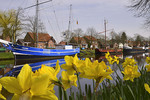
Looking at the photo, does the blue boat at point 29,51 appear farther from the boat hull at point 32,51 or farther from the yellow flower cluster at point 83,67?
the yellow flower cluster at point 83,67

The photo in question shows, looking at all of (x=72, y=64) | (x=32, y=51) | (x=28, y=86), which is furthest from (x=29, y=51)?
(x=28, y=86)

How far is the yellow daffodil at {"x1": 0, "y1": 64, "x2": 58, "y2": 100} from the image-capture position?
0.34 metres

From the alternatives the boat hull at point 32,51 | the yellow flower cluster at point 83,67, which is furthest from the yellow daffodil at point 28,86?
the boat hull at point 32,51

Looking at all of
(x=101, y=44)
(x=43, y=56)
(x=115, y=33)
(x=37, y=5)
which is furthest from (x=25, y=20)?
(x=115, y=33)

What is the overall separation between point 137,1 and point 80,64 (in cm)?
795

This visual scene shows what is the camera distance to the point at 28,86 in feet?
1.15

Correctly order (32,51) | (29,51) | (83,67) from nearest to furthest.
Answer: (83,67) → (29,51) → (32,51)

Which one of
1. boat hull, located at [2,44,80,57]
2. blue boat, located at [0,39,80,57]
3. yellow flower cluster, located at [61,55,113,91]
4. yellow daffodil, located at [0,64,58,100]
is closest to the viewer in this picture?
yellow daffodil, located at [0,64,58,100]

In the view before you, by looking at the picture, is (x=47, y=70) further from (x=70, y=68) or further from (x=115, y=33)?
(x=115, y=33)

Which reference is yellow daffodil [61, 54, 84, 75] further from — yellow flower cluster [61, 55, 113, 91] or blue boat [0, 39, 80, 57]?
blue boat [0, 39, 80, 57]

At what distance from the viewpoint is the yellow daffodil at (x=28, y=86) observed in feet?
1.10

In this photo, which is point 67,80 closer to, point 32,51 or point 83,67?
point 83,67

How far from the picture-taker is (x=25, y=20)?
2091 centimetres

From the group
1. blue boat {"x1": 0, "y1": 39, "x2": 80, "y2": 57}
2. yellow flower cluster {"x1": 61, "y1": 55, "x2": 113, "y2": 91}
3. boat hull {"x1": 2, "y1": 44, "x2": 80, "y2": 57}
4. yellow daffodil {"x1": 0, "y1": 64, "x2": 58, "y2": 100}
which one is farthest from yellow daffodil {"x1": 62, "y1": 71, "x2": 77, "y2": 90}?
boat hull {"x1": 2, "y1": 44, "x2": 80, "y2": 57}
